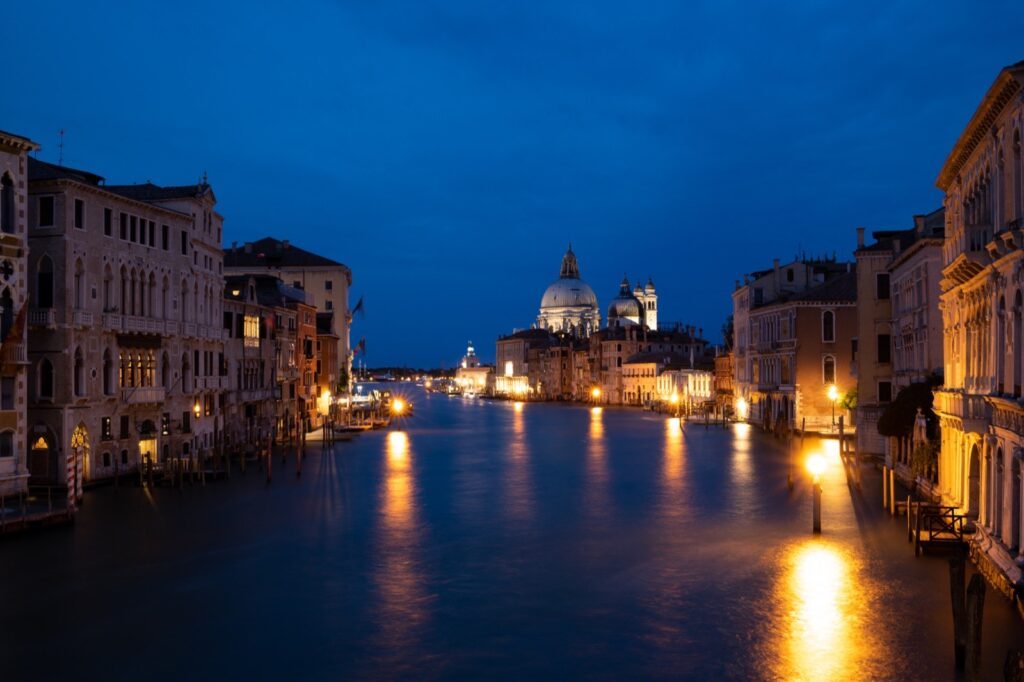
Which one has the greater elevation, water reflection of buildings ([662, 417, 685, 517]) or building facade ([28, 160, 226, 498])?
building facade ([28, 160, 226, 498])

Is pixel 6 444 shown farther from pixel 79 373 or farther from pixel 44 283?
pixel 44 283

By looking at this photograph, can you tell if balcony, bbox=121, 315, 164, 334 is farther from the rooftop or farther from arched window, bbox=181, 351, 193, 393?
the rooftop

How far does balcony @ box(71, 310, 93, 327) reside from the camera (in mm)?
28719

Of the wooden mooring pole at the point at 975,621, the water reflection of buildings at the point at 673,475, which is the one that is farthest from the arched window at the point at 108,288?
the wooden mooring pole at the point at 975,621

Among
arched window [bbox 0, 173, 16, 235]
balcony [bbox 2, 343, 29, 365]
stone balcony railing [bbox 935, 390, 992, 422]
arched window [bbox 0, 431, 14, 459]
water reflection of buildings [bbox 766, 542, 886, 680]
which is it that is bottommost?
water reflection of buildings [bbox 766, 542, 886, 680]

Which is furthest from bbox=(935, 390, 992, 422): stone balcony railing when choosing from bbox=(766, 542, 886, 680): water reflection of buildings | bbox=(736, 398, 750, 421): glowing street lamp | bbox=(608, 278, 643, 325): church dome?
bbox=(608, 278, 643, 325): church dome

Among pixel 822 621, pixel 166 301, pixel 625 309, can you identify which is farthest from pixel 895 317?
pixel 625 309

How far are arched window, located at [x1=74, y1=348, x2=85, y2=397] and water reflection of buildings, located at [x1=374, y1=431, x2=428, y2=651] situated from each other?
924cm

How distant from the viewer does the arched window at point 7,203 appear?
80.5 feet

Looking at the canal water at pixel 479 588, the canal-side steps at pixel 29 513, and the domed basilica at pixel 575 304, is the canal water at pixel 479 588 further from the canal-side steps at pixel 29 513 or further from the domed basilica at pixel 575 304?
the domed basilica at pixel 575 304

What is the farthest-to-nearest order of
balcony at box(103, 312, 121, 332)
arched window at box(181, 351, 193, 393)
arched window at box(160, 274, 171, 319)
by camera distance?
arched window at box(181, 351, 193, 393) → arched window at box(160, 274, 171, 319) → balcony at box(103, 312, 121, 332)

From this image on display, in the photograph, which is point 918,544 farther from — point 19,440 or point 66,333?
point 66,333

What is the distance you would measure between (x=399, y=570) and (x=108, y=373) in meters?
15.9

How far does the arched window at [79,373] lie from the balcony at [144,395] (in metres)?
2.53
